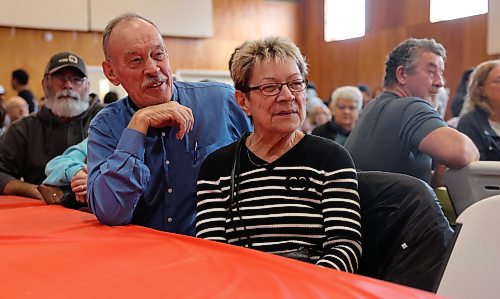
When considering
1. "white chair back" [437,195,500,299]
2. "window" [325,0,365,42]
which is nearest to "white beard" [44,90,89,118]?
"white chair back" [437,195,500,299]

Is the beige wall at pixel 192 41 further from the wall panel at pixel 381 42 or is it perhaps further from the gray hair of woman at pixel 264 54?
the gray hair of woman at pixel 264 54

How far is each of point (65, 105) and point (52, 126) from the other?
142mm

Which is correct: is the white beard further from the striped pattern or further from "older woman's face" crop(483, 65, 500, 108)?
"older woman's face" crop(483, 65, 500, 108)

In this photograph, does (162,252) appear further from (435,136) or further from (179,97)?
(435,136)

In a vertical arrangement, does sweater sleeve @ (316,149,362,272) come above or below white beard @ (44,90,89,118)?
below

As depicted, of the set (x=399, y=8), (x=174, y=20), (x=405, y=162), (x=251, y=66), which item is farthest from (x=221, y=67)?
(x=251, y=66)

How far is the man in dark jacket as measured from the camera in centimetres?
315

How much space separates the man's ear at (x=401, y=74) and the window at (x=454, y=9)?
20.1ft

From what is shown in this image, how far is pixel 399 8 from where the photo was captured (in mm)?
9797

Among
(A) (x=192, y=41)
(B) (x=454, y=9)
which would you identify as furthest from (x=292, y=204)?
(A) (x=192, y=41)

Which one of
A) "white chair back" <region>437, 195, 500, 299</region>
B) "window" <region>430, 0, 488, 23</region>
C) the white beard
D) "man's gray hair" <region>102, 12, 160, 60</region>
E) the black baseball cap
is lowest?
"white chair back" <region>437, 195, 500, 299</region>

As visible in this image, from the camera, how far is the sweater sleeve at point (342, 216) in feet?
4.68

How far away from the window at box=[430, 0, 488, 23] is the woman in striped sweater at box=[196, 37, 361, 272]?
298 inches

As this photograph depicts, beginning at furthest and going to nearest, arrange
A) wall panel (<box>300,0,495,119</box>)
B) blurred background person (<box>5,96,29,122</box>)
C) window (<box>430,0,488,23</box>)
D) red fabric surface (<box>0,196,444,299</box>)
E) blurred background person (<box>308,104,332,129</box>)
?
wall panel (<box>300,0,495,119</box>)
window (<box>430,0,488,23</box>)
blurred background person (<box>308,104,332,129</box>)
blurred background person (<box>5,96,29,122</box>)
red fabric surface (<box>0,196,444,299</box>)
